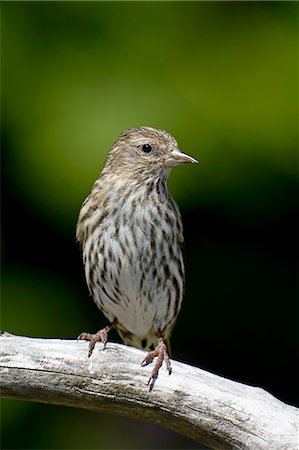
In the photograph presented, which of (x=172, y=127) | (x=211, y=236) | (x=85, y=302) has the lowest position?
(x=85, y=302)

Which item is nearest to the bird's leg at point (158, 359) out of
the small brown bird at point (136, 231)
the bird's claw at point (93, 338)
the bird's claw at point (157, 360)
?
the bird's claw at point (157, 360)

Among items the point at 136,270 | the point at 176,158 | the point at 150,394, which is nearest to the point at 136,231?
the point at 136,270

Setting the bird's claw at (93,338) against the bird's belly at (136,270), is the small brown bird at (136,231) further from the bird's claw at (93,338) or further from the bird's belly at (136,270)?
the bird's claw at (93,338)

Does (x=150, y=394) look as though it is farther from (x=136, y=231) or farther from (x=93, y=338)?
(x=136, y=231)

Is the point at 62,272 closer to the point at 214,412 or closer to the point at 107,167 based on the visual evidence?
the point at 107,167

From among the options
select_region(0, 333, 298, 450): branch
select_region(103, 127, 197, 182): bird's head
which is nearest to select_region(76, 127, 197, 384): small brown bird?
select_region(103, 127, 197, 182): bird's head

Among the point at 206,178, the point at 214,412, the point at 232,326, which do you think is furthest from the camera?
the point at 232,326

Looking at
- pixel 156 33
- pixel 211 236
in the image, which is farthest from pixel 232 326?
pixel 156 33
